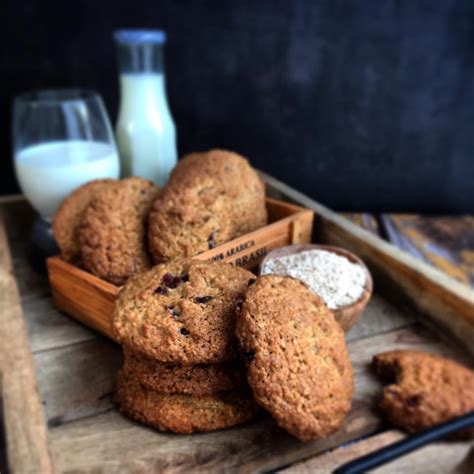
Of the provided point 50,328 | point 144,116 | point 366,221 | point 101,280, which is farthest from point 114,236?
point 366,221

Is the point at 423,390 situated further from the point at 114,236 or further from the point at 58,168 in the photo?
the point at 58,168

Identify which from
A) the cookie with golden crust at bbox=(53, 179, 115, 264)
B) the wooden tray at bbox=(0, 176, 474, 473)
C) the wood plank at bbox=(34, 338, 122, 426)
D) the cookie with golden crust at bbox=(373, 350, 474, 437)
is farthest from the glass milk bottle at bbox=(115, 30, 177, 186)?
the cookie with golden crust at bbox=(373, 350, 474, 437)

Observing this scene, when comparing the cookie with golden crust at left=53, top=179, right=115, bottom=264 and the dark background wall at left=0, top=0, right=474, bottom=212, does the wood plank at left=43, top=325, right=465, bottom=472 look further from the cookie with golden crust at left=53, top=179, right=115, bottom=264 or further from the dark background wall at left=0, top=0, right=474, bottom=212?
the dark background wall at left=0, top=0, right=474, bottom=212

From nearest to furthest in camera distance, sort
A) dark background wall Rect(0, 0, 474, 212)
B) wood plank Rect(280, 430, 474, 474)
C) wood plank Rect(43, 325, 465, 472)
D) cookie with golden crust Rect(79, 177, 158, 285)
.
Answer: wood plank Rect(280, 430, 474, 474) < wood plank Rect(43, 325, 465, 472) < cookie with golden crust Rect(79, 177, 158, 285) < dark background wall Rect(0, 0, 474, 212)

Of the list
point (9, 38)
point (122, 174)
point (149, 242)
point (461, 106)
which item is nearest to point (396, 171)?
point (461, 106)

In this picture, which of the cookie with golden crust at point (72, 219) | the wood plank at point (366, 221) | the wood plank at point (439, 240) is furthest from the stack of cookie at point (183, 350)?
the wood plank at point (366, 221)

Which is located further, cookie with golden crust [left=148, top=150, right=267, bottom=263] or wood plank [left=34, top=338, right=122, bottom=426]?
cookie with golden crust [left=148, top=150, right=267, bottom=263]

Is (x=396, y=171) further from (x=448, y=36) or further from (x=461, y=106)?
(x=448, y=36)
